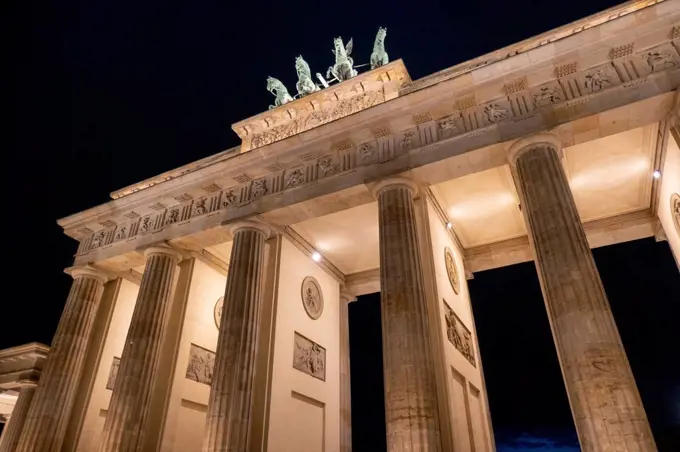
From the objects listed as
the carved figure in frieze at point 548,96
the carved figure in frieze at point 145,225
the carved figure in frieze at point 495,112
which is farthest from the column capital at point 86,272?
the carved figure in frieze at point 548,96

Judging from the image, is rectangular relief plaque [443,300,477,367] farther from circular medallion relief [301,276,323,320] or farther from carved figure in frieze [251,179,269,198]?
carved figure in frieze [251,179,269,198]

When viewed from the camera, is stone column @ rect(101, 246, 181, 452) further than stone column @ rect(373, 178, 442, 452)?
Yes

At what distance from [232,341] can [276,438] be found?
2718 millimetres

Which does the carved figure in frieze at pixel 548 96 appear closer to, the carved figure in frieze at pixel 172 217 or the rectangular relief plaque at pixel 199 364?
the carved figure in frieze at pixel 172 217

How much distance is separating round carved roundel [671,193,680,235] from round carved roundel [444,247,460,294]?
5.91 metres

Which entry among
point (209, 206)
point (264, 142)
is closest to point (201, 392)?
point (209, 206)

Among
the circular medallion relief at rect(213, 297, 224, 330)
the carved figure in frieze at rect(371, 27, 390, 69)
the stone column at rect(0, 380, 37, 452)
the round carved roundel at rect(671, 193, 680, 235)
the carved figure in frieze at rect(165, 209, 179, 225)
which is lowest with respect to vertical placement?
the stone column at rect(0, 380, 37, 452)

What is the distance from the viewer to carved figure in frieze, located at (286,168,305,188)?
1262 centimetres

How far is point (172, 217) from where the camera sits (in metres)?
14.4

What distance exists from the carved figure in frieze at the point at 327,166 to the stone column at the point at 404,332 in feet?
4.95

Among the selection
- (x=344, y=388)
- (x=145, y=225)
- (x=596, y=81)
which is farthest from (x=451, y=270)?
(x=145, y=225)

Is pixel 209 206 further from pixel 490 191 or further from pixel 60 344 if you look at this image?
pixel 490 191

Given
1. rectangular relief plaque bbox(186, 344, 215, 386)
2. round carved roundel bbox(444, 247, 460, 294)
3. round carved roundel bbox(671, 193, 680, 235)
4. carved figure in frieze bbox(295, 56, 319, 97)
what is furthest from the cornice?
carved figure in frieze bbox(295, 56, 319, 97)

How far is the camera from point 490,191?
1354 centimetres
